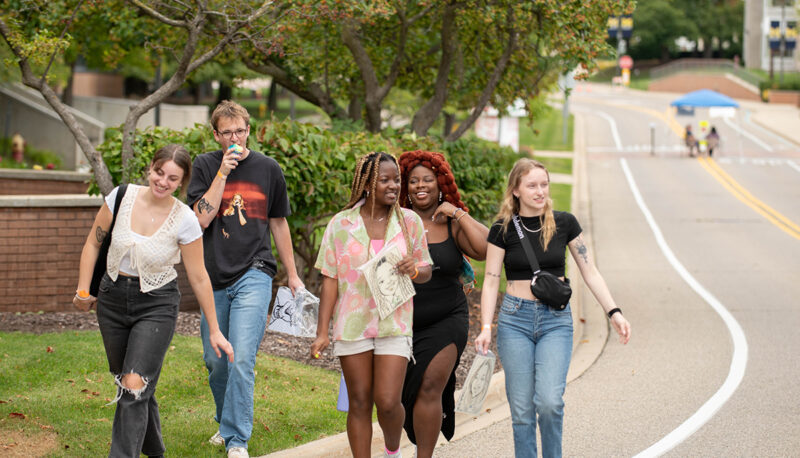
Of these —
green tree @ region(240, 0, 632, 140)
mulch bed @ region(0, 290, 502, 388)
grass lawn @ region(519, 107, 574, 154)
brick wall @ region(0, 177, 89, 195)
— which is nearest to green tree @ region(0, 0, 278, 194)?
green tree @ region(240, 0, 632, 140)

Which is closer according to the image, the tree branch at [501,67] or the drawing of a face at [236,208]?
the drawing of a face at [236,208]

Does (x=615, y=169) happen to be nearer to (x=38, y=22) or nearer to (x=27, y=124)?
(x=27, y=124)

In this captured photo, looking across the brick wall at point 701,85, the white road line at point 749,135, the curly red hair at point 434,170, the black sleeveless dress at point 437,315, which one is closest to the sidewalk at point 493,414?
the black sleeveless dress at point 437,315

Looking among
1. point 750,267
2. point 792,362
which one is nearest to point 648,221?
point 750,267

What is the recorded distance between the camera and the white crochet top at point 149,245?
5.20m

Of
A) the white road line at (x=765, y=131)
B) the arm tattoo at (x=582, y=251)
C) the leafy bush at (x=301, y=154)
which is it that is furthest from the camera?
the white road line at (x=765, y=131)

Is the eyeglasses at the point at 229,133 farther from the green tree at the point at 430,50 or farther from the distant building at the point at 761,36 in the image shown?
the distant building at the point at 761,36

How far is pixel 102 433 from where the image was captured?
6453 millimetres

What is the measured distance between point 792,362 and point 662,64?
98882mm

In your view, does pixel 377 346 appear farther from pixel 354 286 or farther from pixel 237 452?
pixel 237 452

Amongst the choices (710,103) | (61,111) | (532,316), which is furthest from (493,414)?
(710,103)

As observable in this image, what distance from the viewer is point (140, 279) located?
17.1 feet

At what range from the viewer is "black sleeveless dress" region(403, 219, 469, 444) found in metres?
5.79

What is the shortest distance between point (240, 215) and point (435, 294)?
122 cm
